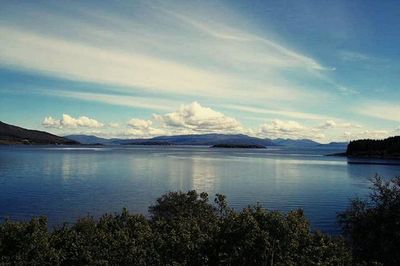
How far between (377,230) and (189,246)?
22.7m

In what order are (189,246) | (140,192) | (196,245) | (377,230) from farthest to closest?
(140,192) < (377,230) < (196,245) < (189,246)

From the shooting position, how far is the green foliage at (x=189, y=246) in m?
36.4

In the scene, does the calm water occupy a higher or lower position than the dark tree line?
lower

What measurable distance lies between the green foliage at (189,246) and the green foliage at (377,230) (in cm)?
714

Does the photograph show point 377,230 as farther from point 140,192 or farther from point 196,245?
point 140,192

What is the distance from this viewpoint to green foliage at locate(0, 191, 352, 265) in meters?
36.4

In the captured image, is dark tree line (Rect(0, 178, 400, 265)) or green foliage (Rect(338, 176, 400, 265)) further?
green foliage (Rect(338, 176, 400, 265))

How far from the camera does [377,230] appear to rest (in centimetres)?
4672

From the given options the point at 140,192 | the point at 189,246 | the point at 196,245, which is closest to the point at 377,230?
the point at 196,245

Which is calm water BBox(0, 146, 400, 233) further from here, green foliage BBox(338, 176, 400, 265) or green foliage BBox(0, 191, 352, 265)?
green foliage BBox(0, 191, 352, 265)

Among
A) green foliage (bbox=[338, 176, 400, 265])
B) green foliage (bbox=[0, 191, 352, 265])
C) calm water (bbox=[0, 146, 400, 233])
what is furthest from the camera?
calm water (bbox=[0, 146, 400, 233])

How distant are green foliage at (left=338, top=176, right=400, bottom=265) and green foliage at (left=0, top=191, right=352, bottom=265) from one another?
7.14 m

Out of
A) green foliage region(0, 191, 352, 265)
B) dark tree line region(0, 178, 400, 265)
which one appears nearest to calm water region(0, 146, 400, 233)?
dark tree line region(0, 178, 400, 265)

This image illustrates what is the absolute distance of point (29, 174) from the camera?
173 m
